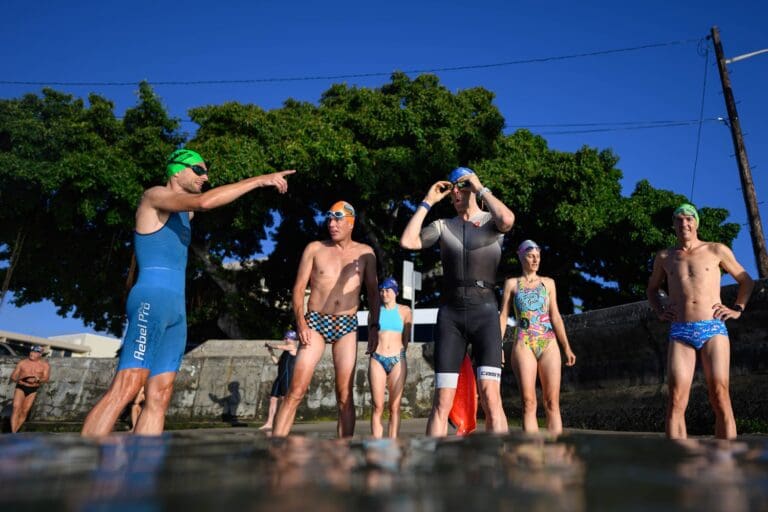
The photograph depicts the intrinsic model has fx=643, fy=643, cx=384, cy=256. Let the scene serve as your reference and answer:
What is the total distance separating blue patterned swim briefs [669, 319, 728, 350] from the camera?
514cm

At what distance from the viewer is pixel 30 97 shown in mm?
21484

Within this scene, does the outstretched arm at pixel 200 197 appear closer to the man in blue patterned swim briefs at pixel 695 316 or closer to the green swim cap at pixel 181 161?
the green swim cap at pixel 181 161

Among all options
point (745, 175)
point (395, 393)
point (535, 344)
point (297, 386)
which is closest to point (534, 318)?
point (535, 344)

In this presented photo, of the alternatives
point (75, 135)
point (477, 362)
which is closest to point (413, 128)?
point (75, 135)

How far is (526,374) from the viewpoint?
6188 millimetres

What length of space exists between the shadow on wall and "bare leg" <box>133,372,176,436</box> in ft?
25.3

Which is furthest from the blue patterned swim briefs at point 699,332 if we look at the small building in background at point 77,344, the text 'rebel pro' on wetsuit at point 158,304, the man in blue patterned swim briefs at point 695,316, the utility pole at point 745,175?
the small building in background at point 77,344

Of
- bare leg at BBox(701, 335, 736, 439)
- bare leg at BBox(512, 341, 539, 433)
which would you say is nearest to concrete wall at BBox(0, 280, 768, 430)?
bare leg at BBox(701, 335, 736, 439)

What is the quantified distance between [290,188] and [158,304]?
16734mm

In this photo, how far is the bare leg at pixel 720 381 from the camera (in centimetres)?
497

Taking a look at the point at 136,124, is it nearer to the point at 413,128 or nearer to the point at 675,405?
the point at 413,128

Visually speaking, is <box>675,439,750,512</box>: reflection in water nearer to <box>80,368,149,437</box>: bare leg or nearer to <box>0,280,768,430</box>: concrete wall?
<box>80,368,149,437</box>: bare leg

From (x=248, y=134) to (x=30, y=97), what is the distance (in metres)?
7.83

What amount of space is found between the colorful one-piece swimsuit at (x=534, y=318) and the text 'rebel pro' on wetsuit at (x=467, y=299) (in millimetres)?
1423
